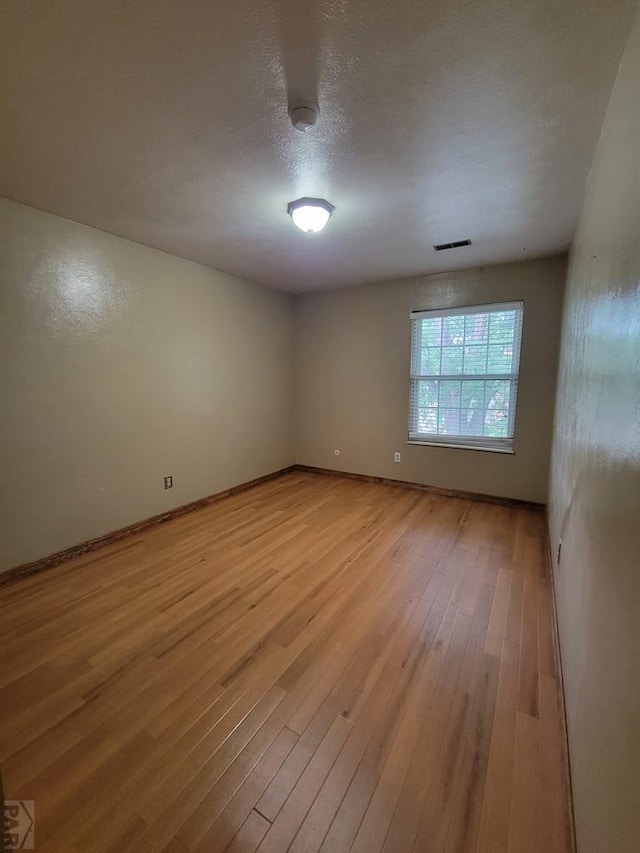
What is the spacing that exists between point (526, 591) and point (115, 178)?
3.51 m

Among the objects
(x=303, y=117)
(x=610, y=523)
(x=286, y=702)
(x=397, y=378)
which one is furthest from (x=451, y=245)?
(x=286, y=702)

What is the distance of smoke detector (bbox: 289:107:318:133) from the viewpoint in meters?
1.45

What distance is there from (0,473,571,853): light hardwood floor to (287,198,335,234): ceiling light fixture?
7.68 feet

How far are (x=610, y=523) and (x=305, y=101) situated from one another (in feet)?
6.18

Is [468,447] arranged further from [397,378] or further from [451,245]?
[451,245]

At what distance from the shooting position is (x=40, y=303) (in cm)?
240

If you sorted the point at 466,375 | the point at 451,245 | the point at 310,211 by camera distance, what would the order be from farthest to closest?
the point at 466,375
the point at 451,245
the point at 310,211

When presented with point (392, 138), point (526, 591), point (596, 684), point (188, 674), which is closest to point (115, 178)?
point (392, 138)

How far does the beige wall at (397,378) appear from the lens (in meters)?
3.43

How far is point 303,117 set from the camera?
4.82 feet

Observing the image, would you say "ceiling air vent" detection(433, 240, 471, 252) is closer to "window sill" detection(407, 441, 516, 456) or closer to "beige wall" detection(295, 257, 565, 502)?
"beige wall" detection(295, 257, 565, 502)

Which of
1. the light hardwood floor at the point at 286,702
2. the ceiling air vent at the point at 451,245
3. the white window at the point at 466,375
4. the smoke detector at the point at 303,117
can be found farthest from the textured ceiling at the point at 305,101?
the light hardwood floor at the point at 286,702

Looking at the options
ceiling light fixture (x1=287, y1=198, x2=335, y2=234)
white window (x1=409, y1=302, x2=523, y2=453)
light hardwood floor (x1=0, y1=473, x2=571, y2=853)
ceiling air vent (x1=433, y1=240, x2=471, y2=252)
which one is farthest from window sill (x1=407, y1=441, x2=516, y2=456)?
ceiling light fixture (x1=287, y1=198, x2=335, y2=234)

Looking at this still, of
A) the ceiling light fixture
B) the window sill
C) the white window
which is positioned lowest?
the window sill
